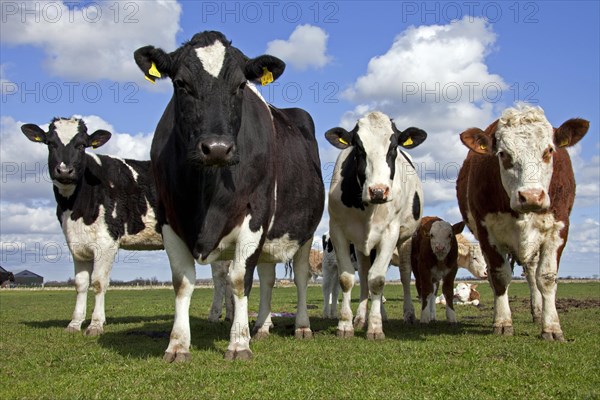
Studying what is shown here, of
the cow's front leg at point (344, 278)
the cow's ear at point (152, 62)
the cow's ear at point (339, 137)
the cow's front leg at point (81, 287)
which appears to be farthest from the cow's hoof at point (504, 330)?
the cow's front leg at point (81, 287)

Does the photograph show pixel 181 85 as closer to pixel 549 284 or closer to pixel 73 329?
pixel 549 284

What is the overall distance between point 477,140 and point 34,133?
8.82m

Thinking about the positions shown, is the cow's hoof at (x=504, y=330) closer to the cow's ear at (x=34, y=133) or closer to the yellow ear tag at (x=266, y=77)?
the yellow ear tag at (x=266, y=77)

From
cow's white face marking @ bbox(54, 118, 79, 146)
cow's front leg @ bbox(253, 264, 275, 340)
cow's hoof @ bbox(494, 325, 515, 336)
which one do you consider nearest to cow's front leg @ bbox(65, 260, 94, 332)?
cow's white face marking @ bbox(54, 118, 79, 146)

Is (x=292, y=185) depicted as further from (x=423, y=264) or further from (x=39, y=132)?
(x=39, y=132)

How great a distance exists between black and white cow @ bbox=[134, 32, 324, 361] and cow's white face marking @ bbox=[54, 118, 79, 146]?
16.7ft

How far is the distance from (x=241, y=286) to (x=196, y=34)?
306 cm

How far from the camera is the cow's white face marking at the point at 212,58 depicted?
7.16 metres

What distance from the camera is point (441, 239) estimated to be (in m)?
13.2

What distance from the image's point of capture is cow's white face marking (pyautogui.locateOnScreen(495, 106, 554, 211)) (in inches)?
337

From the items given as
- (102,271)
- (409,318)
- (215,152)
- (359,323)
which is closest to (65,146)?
(102,271)

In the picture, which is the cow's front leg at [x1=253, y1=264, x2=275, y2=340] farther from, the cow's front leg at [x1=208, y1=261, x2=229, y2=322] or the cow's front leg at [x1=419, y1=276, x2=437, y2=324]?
the cow's front leg at [x1=419, y1=276, x2=437, y2=324]

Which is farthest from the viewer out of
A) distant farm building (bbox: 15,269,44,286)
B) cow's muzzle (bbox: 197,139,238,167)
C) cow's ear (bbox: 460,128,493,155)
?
distant farm building (bbox: 15,269,44,286)

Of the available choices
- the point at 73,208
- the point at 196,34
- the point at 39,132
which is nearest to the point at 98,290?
the point at 73,208
